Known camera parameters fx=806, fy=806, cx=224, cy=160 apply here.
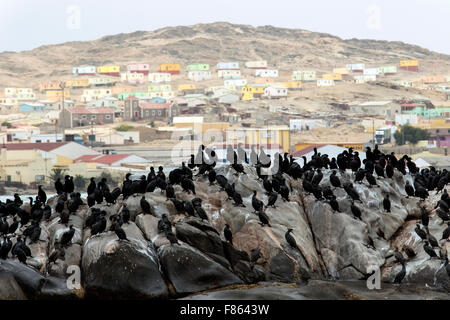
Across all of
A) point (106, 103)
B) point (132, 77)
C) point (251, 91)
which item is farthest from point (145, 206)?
point (132, 77)

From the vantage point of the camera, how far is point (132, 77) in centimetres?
19475

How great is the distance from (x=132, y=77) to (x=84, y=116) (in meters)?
55.8

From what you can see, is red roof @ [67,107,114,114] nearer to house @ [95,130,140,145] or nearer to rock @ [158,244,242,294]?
house @ [95,130,140,145]

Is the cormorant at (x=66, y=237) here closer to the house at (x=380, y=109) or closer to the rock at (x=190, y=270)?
the rock at (x=190, y=270)

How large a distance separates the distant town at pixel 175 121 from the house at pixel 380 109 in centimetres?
20

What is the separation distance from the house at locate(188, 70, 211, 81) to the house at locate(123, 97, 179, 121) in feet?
163

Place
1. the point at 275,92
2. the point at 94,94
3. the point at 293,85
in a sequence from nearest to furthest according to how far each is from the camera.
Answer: the point at 275,92 → the point at 94,94 → the point at 293,85

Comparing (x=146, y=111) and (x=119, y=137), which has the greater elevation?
(x=146, y=111)

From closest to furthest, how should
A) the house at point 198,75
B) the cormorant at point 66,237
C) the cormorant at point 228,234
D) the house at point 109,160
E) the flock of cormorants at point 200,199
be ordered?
the cormorant at point 66,237 → the flock of cormorants at point 200,199 → the cormorant at point 228,234 → the house at point 109,160 → the house at point 198,75

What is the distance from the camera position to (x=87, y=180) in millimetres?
79562

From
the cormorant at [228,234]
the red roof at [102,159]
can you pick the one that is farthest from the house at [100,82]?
the cormorant at [228,234]

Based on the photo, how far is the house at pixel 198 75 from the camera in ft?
645

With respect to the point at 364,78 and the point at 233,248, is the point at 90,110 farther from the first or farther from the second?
the point at 233,248
